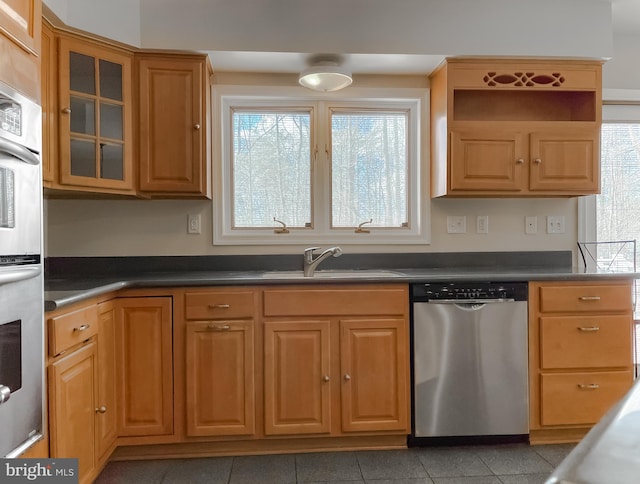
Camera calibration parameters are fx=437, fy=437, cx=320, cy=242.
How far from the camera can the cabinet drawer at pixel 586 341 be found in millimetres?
2291

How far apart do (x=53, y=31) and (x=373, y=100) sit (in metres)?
1.80

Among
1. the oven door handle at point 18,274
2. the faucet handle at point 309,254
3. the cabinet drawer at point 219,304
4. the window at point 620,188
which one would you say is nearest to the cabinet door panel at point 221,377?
the cabinet drawer at point 219,304

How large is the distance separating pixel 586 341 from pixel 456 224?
1000 mm

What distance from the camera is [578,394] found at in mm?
2312

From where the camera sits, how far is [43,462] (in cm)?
143

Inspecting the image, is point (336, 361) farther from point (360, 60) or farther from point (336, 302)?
point (360, 60)

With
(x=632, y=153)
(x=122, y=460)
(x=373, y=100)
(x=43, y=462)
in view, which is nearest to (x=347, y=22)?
(x=373, y=100)

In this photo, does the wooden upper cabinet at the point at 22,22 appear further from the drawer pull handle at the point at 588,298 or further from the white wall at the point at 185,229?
the drawer pull handle at the point at 588,298

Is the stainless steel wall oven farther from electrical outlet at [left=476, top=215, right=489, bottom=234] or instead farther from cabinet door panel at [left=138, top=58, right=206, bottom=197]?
electrical outlet at [left=476, top=215, right=489, bottom=234]

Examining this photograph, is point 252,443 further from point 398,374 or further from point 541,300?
point 541,300

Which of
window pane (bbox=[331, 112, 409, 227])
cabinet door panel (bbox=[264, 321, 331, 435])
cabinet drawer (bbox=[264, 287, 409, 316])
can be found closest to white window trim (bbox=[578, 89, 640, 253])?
window pane (bbox=[331, 112, 409, 227])

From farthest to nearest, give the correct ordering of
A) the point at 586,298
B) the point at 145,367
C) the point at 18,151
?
the point at 586,298
the point at 145,367
the point at 18,151

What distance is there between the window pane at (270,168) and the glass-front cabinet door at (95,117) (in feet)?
2.32

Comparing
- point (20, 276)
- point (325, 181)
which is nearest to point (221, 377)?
point (20, 276)
